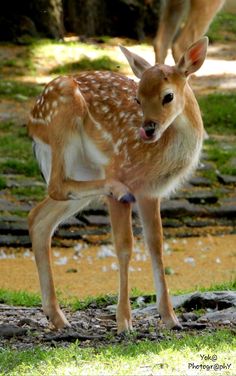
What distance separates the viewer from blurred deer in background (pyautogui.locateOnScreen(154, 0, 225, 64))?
14.6 m

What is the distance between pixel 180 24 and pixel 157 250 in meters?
8.57

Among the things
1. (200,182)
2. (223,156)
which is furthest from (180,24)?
(200,182)

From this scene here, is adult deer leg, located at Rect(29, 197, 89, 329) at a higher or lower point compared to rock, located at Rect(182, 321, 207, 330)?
higher

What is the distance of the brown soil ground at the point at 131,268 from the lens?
35.2ft

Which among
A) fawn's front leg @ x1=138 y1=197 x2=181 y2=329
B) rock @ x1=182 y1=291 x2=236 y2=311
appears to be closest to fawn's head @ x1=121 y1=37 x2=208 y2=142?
fawn's front leg @ x1=138 y1=197 x2=181 y2=329

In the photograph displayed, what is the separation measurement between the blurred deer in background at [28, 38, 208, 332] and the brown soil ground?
2578mm

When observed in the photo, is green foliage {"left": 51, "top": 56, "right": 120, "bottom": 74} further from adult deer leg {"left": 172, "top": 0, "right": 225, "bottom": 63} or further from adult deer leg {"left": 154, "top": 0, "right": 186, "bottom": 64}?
adult deer leg {"left": 172, "top": 0, "right": 225, "bottom": 63}

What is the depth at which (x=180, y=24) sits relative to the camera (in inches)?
615

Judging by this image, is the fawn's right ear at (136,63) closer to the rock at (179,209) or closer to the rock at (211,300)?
the rock at (211,300)

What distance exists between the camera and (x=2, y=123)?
49.8 feet

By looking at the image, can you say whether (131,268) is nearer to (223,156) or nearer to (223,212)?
(223,212)

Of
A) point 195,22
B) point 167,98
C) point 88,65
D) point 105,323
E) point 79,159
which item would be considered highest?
point 167,98

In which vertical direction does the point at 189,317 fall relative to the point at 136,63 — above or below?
below

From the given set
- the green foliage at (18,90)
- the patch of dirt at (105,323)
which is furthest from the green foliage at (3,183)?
the patch of dirt at (105,323)
